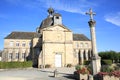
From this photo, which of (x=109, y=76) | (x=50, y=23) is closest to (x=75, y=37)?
(x=50, y=23)

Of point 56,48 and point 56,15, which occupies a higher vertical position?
point 56,15

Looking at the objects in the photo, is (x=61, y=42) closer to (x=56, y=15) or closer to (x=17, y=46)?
(x=56, y=15)

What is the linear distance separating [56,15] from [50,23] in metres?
3.13

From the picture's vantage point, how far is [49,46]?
39.4 m

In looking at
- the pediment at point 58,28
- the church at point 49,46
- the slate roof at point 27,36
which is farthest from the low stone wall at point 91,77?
the slate roof at point 27,36

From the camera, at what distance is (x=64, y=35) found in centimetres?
4069

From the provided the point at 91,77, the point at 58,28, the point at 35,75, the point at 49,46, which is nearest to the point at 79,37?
the point at 58,28

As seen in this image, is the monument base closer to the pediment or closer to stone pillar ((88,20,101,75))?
stone pillar ((88,20,101,75))

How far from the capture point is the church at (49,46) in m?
39.3

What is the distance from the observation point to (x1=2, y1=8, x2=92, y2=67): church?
129 feet

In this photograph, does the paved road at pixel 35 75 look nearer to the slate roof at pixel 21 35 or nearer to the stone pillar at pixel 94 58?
the stone pillar at pixel 94 58

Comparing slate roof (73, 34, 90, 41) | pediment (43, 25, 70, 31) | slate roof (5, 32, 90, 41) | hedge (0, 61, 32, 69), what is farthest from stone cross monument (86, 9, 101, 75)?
slate roof (73, 34, 90, 41)

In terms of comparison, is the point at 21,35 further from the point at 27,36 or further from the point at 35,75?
the point at 35,75

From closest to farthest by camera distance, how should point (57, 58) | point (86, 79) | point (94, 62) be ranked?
point (86, 79) → point (94, 62) → point (57, 58)
